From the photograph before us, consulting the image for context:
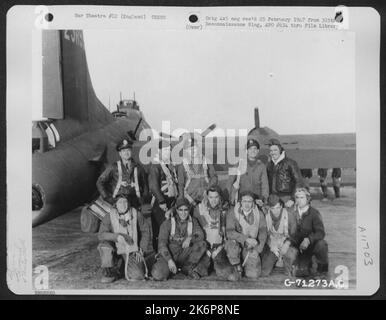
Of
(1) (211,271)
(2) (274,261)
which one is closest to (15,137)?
(1) (211,271)

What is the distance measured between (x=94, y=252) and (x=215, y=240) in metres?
0.32

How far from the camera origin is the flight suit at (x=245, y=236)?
1.38 meters

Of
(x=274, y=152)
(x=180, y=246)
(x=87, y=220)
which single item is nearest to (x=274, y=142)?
(x=274, y=152)

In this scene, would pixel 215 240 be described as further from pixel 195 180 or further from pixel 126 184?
pixel 126 184

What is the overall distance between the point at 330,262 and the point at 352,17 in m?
0.64

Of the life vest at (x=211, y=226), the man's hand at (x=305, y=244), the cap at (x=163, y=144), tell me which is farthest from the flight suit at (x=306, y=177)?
the cap at (x=163, y=144)

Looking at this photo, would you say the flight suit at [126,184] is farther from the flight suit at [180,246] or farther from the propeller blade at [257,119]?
the propeller blade at [257,119]

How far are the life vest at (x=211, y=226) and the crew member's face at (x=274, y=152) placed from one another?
0.21 meters

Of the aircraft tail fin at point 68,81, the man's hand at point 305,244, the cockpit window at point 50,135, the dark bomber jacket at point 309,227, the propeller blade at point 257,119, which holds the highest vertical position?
the aircraft tail fin at point 68,81

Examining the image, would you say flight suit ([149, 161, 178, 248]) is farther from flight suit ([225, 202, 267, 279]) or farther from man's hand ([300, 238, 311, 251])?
man's hand ([300, 238, 311, 251])

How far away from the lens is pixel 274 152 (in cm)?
140

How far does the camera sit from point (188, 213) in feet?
4.56

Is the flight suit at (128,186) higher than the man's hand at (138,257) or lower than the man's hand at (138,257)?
higher
